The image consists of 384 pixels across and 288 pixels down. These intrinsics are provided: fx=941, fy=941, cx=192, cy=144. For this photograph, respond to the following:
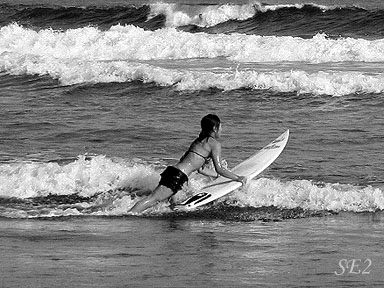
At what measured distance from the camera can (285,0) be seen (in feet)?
125

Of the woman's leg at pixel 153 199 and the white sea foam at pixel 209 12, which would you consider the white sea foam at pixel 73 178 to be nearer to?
the woman's leg at pixel 153 199

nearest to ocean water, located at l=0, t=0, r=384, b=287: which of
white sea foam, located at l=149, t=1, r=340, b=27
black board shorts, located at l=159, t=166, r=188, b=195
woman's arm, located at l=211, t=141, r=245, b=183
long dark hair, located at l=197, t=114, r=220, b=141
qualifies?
black board shorts, located at l=159, t=166, r=188, b=195

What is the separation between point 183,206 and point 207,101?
331 inches

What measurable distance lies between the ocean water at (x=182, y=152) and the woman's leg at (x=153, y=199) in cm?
12

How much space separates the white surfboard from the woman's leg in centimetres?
23

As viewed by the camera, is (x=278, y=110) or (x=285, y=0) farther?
(x=285, y=0)

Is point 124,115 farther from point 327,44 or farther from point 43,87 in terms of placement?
point 327,44

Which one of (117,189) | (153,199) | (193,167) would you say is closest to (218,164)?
(193,167)

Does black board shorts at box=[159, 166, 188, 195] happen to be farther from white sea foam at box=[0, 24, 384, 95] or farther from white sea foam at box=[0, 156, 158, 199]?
white sea foam at box=[0, 24, 384, 95]

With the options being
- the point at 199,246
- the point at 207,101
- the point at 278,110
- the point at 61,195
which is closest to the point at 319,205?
the point at 199,246

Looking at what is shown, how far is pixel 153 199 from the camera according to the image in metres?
10.5

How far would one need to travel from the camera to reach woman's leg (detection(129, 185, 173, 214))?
1045 cm

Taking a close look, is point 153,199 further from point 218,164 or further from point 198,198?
point 218,164

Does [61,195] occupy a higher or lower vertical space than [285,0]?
lower
